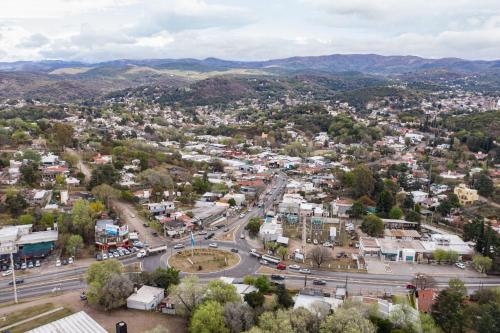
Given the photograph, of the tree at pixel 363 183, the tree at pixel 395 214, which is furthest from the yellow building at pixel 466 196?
the tree at pixel 395 214

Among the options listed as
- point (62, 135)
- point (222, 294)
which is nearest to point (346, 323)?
point (222, 294)

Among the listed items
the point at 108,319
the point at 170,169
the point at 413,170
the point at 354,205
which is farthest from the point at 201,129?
A: the point at 108,319

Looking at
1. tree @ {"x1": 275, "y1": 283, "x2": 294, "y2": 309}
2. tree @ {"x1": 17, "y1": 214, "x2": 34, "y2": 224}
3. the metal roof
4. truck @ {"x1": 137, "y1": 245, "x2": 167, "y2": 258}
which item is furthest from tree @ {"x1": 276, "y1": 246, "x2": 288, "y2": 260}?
tree @ {"x1": 17, "y1": 214, "x2": 34, "y2": 224}

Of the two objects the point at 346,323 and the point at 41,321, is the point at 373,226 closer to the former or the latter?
the point at 346,323

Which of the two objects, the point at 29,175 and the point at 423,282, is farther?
the point at 29,175

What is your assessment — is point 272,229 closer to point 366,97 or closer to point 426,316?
point 426,316

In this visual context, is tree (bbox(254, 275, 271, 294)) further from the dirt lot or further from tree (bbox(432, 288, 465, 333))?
tree (bbox(432, 288, 465, 333))
